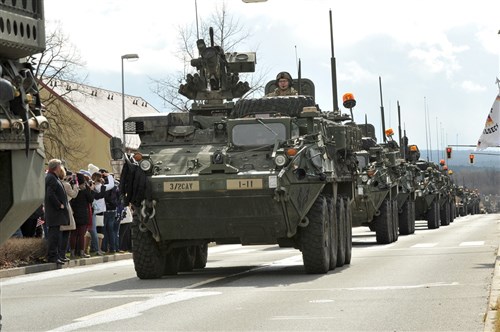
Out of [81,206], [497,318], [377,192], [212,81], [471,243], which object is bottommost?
[497,318]

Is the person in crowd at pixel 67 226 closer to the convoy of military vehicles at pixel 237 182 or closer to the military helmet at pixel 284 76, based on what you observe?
the convoy of military vehicles at pixel 237 182

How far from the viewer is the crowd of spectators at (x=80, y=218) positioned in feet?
68.1

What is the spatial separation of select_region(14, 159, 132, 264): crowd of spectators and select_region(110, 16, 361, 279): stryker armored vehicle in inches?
72.4

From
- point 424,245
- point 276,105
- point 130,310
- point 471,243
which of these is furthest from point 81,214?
point 130,310

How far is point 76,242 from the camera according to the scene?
23266mm

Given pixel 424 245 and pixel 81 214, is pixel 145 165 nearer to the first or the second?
pixel 81 214

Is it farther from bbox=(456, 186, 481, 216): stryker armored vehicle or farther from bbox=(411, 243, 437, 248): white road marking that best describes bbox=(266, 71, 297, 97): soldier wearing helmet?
bbox=(456, 186, 481, 216): stryker armored vehicle

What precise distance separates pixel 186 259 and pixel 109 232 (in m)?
6.70

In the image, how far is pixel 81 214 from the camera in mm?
22812

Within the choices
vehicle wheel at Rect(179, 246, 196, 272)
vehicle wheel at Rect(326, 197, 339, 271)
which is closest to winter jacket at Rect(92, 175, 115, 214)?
vehicle wheel at Rect(179, 246, 196, 272)

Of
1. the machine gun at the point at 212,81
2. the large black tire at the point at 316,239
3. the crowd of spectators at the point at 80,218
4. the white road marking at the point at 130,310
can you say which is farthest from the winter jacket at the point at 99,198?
the white road marking at the point at 130,310

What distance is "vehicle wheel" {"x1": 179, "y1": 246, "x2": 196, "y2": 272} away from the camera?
61.2ft

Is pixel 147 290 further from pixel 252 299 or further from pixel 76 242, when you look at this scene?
pixel 76 242

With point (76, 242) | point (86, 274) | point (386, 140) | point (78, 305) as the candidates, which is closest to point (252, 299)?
point (78, 305)
